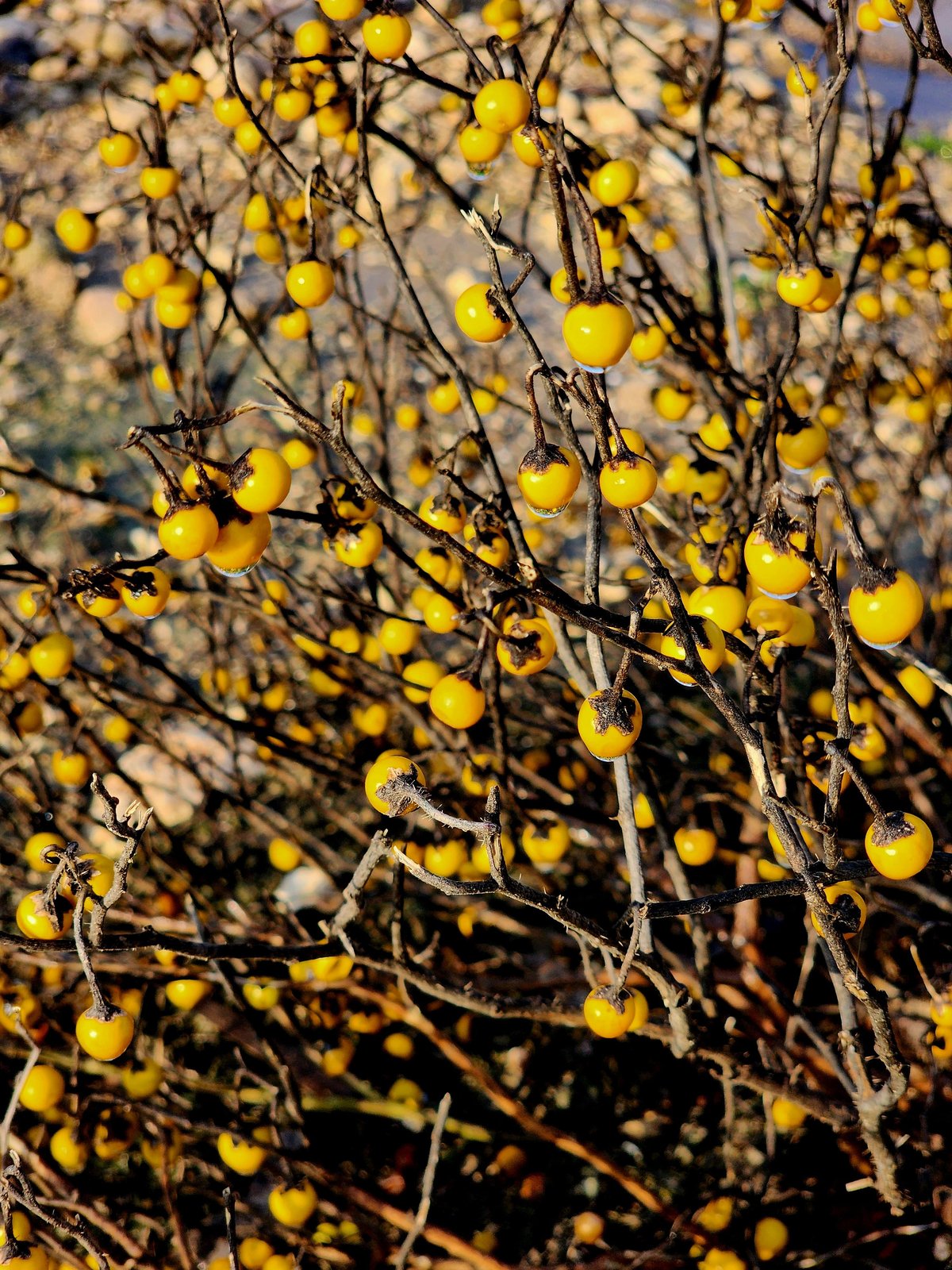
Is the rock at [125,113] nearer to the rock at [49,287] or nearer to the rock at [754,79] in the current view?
the rock at [49,287]

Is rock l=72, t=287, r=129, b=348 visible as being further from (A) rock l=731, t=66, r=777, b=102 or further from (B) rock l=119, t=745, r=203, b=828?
(A) rock l=731, t=66, r=777, b=102

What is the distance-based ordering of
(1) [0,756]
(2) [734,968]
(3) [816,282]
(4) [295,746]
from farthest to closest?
(1) [0,756] → (2) [734,968] → (4) [295,746] → (3) [816,282]

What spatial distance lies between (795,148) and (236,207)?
424cm

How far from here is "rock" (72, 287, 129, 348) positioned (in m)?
6.57

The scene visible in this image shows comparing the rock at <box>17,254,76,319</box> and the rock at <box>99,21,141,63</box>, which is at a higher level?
A: the rock at <box>99,21,141,63</box>

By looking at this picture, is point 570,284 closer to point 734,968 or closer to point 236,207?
point 734,968

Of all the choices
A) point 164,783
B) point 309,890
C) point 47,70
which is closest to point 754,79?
point 47,70

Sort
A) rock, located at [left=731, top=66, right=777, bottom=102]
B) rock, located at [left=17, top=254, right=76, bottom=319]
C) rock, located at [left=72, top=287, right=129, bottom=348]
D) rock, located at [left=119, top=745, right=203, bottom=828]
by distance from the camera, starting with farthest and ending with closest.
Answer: rock, located at [left=731, top=66, right=777, bottom=102] → rock, located at [left=17, top=254, right=76, bottom=319] → rock, located at [left=72, top=287, right=129, bottom=348] → rock, located at [left=119, top=745, right=203, bottom=828]

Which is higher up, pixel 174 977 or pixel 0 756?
pixel 0 756

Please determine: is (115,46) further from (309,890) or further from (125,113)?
(309,890)

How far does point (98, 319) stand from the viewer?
663 centimetres

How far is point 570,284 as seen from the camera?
4.09 feet

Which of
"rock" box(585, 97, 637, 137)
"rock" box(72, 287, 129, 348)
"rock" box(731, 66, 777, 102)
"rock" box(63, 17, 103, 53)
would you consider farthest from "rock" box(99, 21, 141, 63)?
"rock" box(731, 66, 777, 102)

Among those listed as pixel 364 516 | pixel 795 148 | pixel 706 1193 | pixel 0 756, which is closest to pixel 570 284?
pixel 364 516
